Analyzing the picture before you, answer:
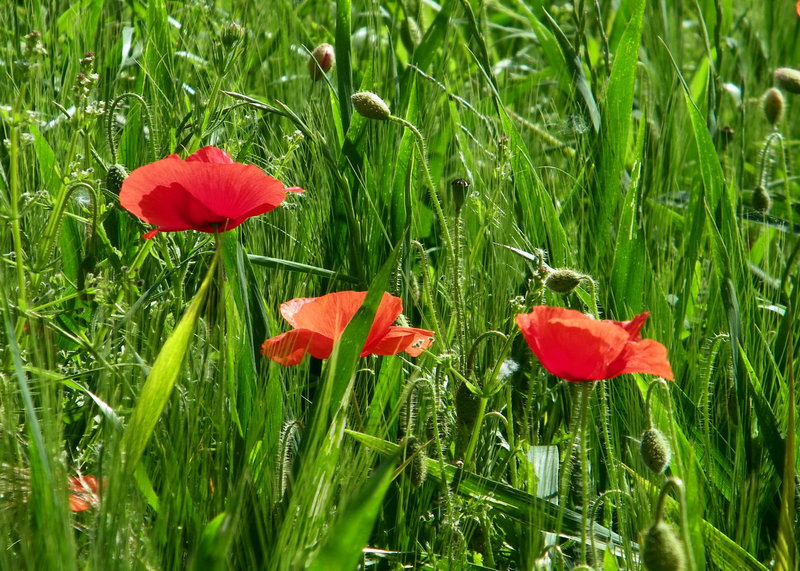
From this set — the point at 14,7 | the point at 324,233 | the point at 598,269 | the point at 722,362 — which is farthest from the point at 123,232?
the point at 722,362

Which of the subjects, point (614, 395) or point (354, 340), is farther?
point (614, 395)

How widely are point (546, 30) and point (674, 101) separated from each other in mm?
256

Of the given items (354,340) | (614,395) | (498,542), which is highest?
(354,340)

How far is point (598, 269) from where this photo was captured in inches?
40.5

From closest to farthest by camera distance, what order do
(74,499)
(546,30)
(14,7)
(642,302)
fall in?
(74,499) < (642,302) < (14,7) < (546,30)

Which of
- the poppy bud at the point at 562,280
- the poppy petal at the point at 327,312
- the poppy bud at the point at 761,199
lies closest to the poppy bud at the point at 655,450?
the poppy bud at the point at 562,280

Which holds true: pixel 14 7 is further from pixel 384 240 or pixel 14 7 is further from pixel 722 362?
pixel 722 362

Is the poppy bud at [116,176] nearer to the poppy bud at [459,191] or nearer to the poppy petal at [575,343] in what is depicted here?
the poppy bud at [459,191]

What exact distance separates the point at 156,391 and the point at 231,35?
0.48 m

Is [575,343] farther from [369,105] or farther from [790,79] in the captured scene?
[790,79]

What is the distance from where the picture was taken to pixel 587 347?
0.62 meters

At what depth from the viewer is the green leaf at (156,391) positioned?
60 centimetres

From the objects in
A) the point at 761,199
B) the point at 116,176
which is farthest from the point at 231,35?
the point at 761,199

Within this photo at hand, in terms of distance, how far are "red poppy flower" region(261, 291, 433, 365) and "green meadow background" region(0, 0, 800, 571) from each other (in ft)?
0.09
